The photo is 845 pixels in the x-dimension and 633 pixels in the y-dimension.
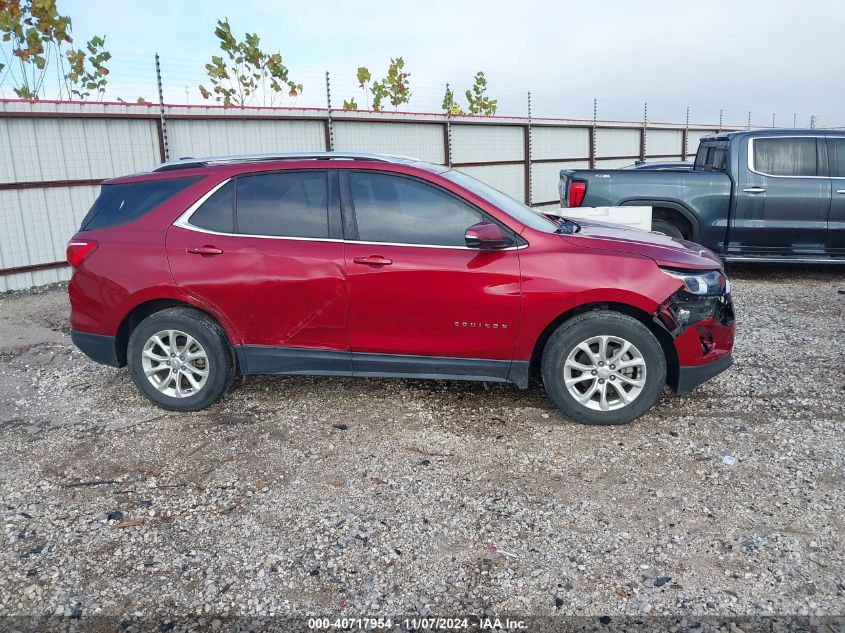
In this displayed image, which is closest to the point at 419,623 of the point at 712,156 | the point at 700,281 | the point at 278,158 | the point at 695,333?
the point at 695,333

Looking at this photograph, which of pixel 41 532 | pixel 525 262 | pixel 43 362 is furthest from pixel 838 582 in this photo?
pixel 43 362

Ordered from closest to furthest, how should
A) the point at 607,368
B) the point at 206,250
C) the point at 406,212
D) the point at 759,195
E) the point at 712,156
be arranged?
the point at 607,368, the point at 406,212, the point at 206,250, the point at 759,195, the point at 712,156

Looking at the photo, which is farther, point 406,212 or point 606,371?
point 406,212

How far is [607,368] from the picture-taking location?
170 inches

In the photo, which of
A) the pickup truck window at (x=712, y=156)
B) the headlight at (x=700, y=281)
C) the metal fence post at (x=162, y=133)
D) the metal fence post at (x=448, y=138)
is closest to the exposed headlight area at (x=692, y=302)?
the headlight at (x=700, y=281)

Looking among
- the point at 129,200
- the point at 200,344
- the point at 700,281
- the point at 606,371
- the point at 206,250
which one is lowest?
the point at 606,371

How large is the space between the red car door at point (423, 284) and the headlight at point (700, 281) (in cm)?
101

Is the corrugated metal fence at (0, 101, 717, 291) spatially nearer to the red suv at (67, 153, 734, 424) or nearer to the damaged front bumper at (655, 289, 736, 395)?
the red suv at (67, 153, 734, 424)

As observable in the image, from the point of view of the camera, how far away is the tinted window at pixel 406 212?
172 inches

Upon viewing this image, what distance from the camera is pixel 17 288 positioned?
941 cm

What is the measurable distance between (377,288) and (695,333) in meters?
2.02

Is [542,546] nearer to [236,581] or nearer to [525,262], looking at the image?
[236,581]

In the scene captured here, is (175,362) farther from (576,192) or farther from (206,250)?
(576,192)

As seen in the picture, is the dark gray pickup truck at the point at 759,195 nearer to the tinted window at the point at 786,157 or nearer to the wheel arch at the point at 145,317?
the tinted window at the point at 786,157
